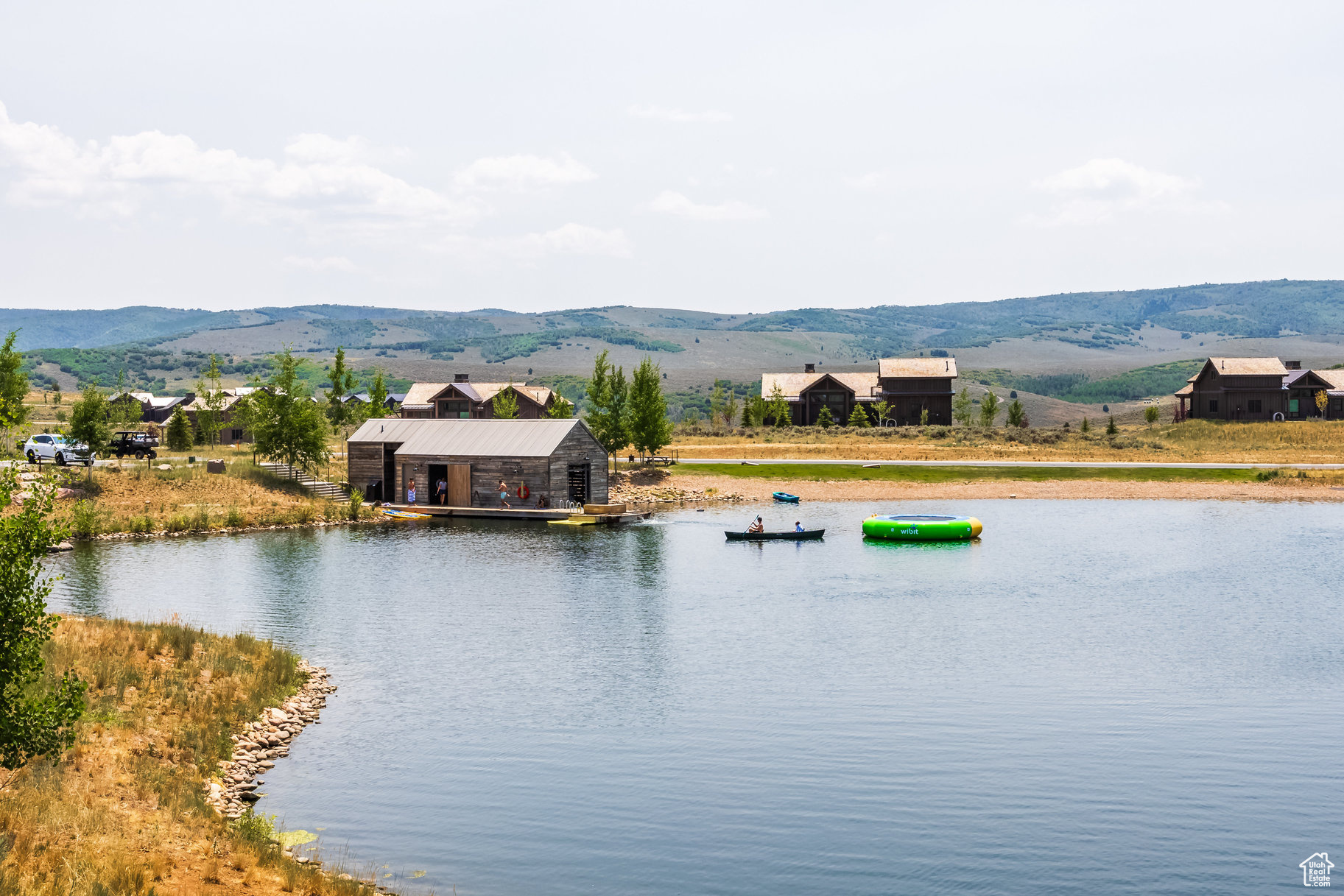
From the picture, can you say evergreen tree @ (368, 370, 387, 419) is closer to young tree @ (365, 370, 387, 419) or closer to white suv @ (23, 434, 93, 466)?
young tree @ (365, 370, 387, 419)

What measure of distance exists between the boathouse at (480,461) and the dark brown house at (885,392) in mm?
75775

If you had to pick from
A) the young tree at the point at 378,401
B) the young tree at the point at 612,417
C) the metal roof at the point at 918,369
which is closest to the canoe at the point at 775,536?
the young tree at the point at 612,417

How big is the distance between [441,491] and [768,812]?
2162 inches

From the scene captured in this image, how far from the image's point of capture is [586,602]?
43.6 m

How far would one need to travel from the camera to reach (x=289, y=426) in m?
74.9

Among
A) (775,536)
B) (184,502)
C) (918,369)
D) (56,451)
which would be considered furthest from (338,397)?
(918,369)

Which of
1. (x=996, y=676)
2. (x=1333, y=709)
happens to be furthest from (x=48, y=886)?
(x=1333, y=709)

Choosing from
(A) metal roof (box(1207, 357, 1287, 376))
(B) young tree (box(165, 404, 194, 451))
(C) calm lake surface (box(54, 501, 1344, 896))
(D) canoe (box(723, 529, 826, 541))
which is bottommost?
(C) calm lake surface (box(54, 501, 1344, 896))

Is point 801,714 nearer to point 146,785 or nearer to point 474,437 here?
point 146,785

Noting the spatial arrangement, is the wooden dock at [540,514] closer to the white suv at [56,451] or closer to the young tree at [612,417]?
the young tree at [612,417]

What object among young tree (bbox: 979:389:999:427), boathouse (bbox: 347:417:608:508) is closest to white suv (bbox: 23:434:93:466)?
boathouse (bbox: 347:417:608:508)

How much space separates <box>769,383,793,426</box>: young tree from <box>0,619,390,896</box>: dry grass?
112 metres

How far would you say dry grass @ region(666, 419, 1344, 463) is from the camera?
335ft

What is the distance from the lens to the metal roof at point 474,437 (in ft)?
237
